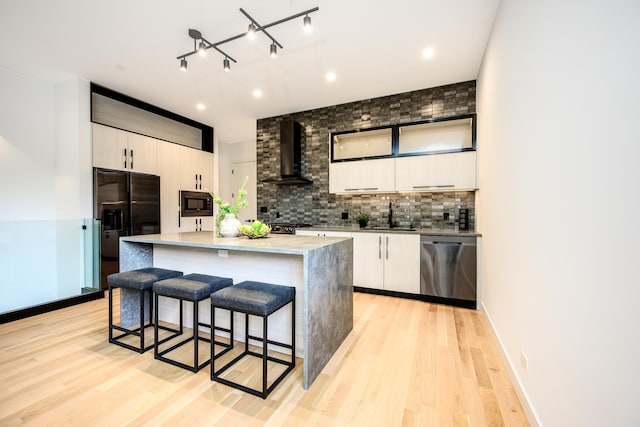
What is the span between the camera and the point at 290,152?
439 centimetres

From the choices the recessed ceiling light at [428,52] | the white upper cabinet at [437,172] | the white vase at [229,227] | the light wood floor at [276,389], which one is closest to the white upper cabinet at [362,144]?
the white upper cabinet at [437,172]

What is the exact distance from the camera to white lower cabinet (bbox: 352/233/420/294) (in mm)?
3410

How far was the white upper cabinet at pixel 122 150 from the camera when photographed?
3758 mm

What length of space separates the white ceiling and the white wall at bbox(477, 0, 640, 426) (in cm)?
90

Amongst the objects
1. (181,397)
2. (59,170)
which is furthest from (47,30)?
(181,397)

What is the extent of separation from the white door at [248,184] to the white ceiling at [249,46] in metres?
2.48

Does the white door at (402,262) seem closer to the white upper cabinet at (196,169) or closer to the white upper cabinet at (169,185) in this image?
the white upper cabinet at (169,185)

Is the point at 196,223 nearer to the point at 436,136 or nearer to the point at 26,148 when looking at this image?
the point at 26,148

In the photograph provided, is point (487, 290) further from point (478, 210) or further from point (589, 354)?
point (589, 354)

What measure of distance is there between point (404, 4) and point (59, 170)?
4.70 metres

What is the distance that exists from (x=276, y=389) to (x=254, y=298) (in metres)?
0.61

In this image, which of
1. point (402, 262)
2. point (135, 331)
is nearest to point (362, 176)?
point (402, 262)

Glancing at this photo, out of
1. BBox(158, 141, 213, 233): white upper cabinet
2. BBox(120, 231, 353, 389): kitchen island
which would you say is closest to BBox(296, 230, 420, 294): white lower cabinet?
BBox(120, 231, 353, 389): kitchen island

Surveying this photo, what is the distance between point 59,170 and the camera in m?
3.71
